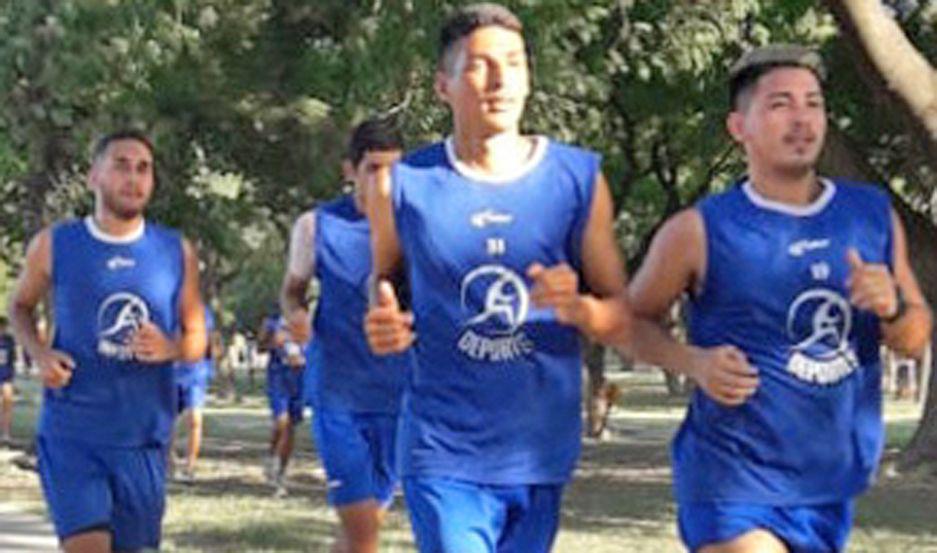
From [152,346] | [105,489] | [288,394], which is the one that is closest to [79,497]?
[105,489]

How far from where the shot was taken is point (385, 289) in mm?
5324

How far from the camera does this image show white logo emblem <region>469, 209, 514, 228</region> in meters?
5.26

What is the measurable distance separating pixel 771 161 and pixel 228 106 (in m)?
19.9

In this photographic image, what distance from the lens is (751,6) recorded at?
1900 centimetres

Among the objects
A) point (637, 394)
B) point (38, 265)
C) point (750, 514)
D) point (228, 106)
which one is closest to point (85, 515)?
point (38, 265)

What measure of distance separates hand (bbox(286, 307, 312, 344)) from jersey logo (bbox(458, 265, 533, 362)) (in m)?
2.87

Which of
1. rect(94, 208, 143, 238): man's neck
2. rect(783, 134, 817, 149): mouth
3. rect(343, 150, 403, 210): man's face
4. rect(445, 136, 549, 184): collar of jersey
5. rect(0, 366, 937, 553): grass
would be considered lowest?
rect(0, 366, 937, 553): grass

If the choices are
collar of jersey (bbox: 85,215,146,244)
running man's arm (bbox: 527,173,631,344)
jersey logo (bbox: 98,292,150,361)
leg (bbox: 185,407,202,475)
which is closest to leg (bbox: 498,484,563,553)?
running man's arm (bbox: 527,173,631,344)

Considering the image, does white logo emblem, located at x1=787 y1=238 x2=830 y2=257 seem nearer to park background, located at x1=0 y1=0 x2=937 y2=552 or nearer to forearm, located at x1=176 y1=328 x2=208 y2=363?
forearm, located at x1=176 y1=328 x2=208 y2=363

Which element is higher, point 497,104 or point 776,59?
point 776,59

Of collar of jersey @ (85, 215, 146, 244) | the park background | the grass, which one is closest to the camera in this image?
collar of jersey @ (85, 215, 146, 244)

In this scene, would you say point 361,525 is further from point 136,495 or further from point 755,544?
point 755,544

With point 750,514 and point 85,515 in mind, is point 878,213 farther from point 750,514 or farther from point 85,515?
point 85,515

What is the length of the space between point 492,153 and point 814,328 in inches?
38.1
